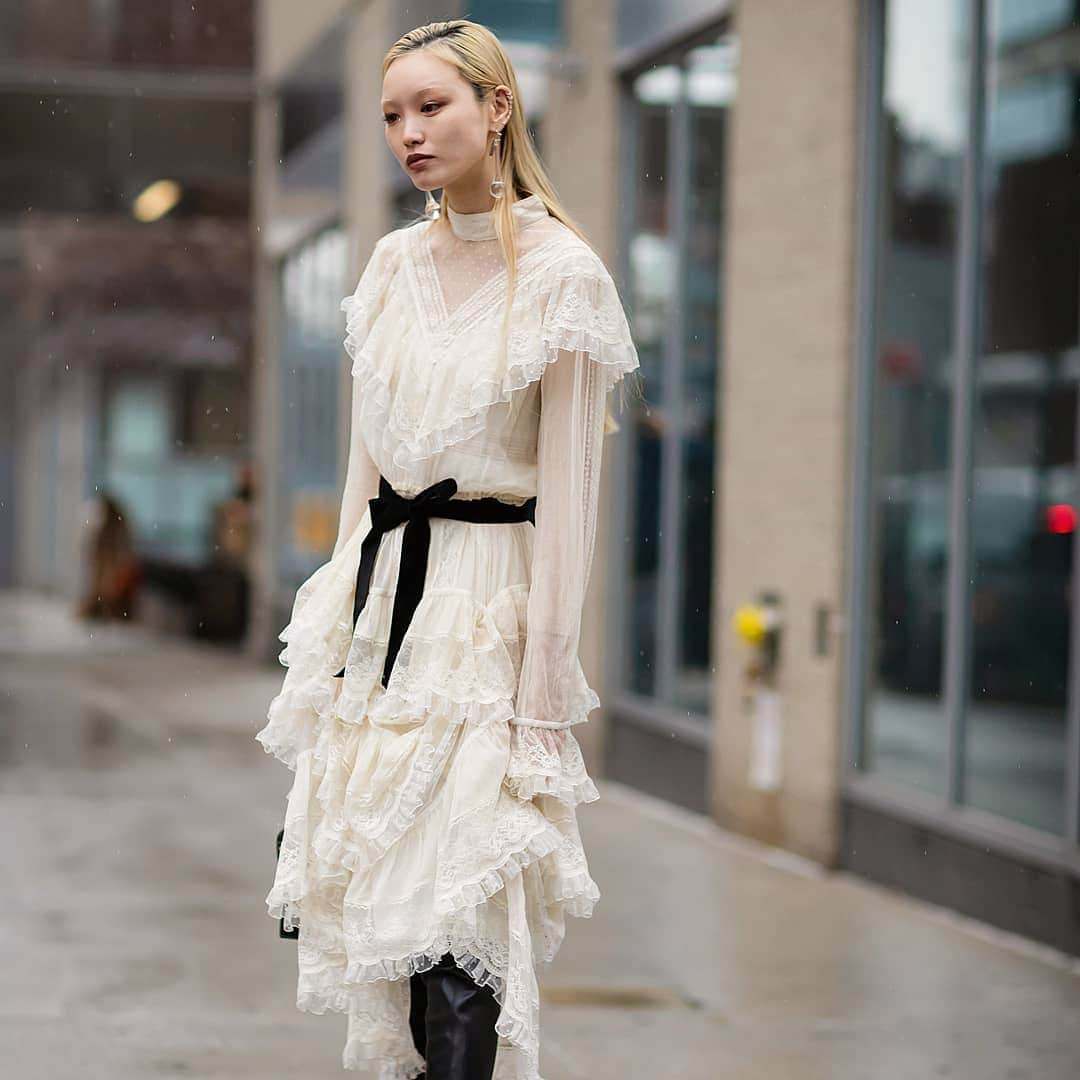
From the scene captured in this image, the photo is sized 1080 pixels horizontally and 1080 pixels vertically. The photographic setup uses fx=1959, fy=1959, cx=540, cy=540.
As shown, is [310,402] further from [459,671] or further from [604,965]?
[459,671]

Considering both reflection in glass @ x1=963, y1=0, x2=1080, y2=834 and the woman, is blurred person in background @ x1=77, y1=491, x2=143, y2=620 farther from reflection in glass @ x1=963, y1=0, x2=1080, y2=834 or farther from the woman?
the woman

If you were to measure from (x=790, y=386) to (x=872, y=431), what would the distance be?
19.0 inches

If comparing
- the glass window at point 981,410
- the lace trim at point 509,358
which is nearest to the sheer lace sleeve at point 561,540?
the lace trim at point 509,358

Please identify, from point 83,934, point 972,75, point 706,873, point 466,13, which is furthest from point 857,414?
point 466,13

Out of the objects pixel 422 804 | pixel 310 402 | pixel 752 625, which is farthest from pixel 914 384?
pixel 310 402

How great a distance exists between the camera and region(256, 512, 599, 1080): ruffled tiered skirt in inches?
119

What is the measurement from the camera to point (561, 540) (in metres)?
3.05

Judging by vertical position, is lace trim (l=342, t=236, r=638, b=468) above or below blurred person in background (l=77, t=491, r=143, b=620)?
above

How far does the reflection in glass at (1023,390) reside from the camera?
670cm

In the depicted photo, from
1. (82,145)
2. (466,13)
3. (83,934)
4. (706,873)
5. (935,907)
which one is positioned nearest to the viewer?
(83,934)

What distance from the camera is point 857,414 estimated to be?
726 centimetres

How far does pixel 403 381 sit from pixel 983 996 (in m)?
3.09

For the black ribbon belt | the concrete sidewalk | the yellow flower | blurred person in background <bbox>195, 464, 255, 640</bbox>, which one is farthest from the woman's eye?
blurred person in background <bbox>195, 464, 255, 640</bbox>

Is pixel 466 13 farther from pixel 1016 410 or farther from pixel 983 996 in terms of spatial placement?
pixel 983 996
